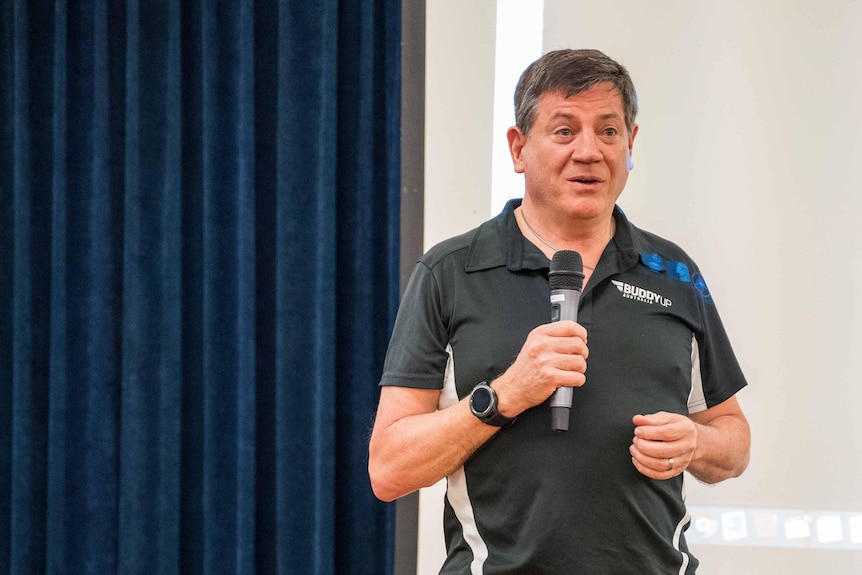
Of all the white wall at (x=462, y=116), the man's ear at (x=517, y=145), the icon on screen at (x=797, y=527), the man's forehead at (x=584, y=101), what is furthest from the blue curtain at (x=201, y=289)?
the icon on screen at (x=797, y=527)

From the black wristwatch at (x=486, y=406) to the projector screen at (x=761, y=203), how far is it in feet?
2.91

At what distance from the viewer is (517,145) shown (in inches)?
Answer: 59.5

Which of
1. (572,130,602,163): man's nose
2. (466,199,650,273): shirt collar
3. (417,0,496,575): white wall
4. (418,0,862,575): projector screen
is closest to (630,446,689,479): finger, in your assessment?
(466,199,650,273): shirt collar

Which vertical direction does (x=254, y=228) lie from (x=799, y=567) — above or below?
above

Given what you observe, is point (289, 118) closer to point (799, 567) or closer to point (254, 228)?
point (254, 228)

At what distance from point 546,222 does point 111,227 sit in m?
1.57

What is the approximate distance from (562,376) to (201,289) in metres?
1.57

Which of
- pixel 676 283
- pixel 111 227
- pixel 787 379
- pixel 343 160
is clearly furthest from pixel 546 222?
pixel 111 227

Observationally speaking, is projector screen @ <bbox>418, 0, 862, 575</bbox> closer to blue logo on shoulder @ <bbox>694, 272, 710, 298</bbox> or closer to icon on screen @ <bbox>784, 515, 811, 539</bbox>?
icon on screen @ <bbox>784, 515, 811, 539</bbox>

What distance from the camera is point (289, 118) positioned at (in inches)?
93.2

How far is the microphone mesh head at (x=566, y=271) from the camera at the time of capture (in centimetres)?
127

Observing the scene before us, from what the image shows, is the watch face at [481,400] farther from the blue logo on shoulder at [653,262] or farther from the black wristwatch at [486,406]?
the blue logo on shoulder at [653,262]

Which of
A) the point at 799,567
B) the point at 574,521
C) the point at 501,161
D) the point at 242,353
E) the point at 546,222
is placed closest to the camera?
the point at 574,521

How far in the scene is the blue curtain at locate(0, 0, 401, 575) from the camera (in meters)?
2.34
